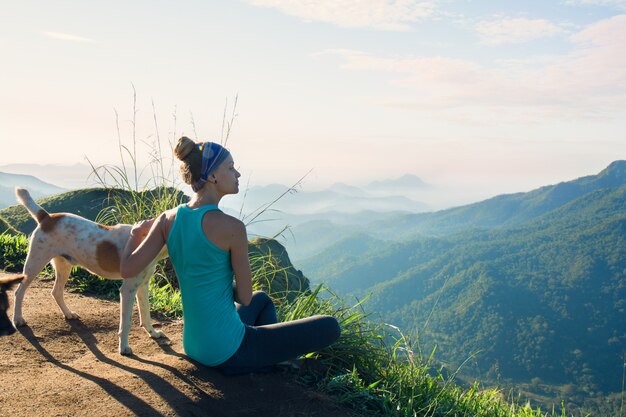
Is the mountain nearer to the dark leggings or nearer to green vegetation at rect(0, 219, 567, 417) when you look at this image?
green vegetation at rect(0, 219, 567, 417)

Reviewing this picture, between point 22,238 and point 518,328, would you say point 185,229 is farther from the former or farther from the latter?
point 518,328

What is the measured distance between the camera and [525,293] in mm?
127125

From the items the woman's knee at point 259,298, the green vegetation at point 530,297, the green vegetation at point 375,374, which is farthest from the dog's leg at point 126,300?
the green vegetation at point 530,297

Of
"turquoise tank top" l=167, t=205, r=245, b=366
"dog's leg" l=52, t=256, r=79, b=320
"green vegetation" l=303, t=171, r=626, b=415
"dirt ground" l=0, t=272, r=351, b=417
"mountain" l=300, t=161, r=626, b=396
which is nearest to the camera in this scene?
"dirt ground" l=0, t=272, r=351, b=417

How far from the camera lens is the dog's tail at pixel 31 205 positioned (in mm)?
4758

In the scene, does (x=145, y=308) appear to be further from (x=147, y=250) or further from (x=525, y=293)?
(x=525, y=293)

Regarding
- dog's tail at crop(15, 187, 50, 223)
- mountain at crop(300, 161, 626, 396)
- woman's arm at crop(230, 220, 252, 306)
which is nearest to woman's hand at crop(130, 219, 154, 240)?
woman's arm at crop(230, 220, 252, 306)

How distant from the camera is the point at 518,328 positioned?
11462cm

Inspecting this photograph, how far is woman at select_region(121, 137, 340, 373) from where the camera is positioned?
3.65 metres

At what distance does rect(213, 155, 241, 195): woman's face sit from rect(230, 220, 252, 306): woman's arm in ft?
0.85

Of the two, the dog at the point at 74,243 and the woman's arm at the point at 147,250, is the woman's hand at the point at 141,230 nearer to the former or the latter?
the woman's arm at the point at 147,250

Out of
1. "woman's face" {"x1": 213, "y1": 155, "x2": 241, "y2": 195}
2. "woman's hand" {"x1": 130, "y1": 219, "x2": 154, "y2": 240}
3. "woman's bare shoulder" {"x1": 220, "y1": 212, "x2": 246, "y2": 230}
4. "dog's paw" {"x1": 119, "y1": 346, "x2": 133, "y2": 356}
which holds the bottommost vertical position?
"dog's paw" {"x1": 119, "y1": 346, "x2": 133, "y2": 356}

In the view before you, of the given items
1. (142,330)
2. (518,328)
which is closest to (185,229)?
(142,330)

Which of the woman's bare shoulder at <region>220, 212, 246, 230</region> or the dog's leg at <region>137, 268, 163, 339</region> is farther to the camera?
the dog's leg at <region>137, 268, 163, 339</region>
